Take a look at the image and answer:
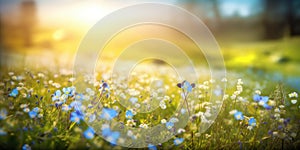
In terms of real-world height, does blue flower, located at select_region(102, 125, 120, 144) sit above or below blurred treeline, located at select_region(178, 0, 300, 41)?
below

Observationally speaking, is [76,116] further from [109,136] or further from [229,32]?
[229,32]

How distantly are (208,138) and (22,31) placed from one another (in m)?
11.1

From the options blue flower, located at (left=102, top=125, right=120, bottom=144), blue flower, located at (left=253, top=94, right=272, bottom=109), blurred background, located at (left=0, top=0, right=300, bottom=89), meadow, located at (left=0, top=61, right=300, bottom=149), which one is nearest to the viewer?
blue flower, located at (left=102, top=125, right=120, bottom=144)

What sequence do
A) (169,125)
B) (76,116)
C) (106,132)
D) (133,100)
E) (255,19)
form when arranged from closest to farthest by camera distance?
(106,132)
(76,116)
(169,125)
(133,100)
(255,19)

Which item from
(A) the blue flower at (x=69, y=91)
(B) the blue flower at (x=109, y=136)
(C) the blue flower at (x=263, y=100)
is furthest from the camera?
(A) the blue flower at (x=69, y=91)

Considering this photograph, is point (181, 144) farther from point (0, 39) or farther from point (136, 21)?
point (0, 39)

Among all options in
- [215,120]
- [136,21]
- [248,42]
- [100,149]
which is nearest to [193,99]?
[215,120]

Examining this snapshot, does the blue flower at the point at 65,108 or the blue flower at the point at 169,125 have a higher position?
the blue flower at the point at 65,108

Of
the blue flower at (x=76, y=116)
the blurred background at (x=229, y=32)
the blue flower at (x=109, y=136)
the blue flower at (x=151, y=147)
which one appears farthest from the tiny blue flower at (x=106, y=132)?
the blurred background at (x=229, y=32)

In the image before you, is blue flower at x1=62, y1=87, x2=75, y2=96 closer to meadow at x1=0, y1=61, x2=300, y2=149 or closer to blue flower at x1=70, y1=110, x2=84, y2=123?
meadow at x1=0, y1=61, x2=300, y2=149

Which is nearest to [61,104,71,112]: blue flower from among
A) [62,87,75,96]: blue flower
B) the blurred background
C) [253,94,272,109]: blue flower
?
[62,87,75,96]: blue flower

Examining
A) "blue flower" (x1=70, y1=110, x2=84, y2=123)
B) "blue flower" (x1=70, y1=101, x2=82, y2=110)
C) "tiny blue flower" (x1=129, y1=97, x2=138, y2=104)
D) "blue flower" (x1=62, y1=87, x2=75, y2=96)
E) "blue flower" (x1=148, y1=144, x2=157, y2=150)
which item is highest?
"tiny blue flower" (x1=129, y1=97, x2=138, y2=104)

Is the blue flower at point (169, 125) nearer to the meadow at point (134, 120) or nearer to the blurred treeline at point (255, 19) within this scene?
the meadow at point (134, 120)

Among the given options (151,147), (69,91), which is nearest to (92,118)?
(69,91)
